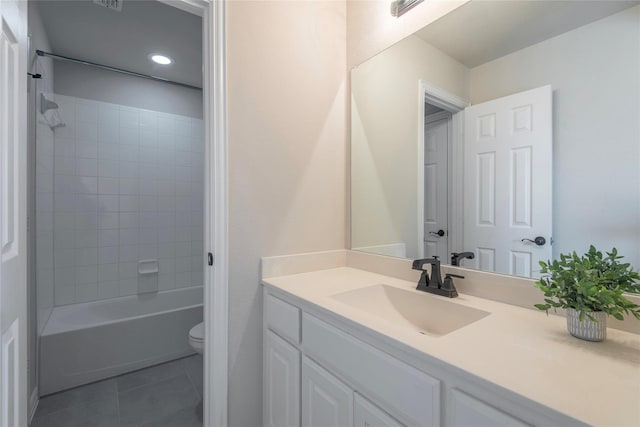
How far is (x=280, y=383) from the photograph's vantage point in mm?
1217

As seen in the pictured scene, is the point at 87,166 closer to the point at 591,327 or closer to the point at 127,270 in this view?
the point at 127,270

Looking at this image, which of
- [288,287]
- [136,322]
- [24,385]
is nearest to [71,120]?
[136,322]

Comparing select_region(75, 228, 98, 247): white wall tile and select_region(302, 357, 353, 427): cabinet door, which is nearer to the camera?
select_region(302, 357, 353, 427): cabinet door

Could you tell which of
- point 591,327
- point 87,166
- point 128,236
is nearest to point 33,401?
point 128,236

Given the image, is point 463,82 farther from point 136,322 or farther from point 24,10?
point 136,322

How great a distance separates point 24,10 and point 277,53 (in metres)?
0.89

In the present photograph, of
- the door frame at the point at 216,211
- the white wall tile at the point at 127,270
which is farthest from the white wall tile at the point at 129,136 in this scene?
the door frame at the point at 216,211

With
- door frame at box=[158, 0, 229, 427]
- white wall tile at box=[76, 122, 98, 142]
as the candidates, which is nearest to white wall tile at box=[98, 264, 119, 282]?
white wall tile at box=[76, 122, 98, 142]

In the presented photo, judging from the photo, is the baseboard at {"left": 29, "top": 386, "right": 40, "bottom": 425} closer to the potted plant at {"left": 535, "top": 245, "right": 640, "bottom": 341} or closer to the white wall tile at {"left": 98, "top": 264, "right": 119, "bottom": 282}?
the white wall tile at {"left": 98, "top": 264, "right": 119, "bottom": 282}

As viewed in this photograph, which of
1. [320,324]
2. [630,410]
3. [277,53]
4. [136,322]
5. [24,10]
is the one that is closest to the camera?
[630,410]

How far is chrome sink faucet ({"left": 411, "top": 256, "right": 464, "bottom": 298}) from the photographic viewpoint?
3.59ft

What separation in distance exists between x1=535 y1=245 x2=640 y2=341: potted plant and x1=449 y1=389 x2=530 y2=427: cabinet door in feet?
1.06

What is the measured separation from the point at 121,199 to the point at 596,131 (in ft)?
10.3

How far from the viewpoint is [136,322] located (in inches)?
85.8
